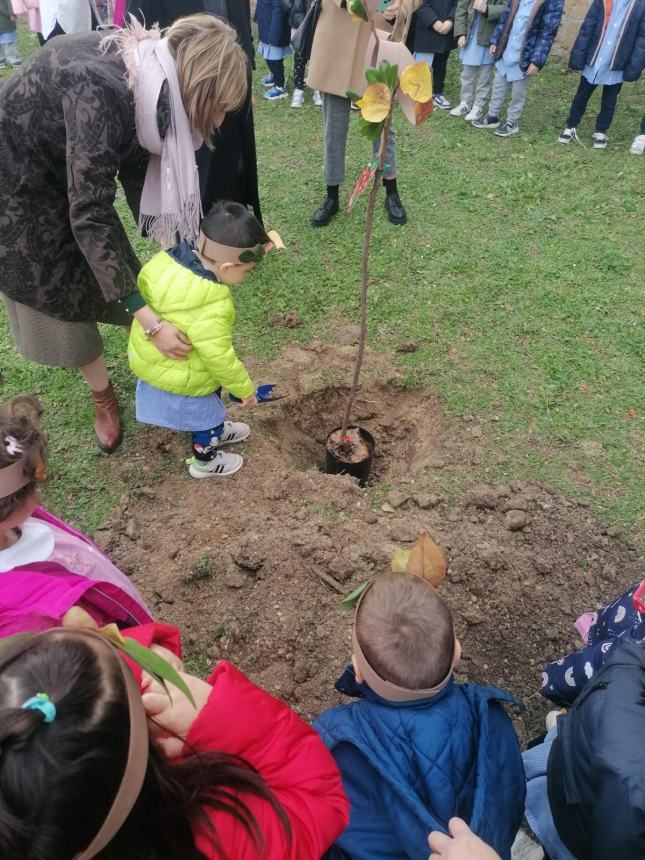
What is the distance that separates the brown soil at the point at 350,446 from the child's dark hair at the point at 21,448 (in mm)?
1789

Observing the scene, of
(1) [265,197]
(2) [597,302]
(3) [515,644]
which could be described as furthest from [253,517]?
(1) [265,197]

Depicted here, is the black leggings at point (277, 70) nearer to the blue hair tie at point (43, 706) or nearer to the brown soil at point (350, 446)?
the brown soil at point (350, 446)

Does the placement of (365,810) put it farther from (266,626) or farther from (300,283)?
(300,283)

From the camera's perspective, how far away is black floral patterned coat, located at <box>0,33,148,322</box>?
201cm

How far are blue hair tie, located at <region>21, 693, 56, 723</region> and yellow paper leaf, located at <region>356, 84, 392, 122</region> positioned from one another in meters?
1.94

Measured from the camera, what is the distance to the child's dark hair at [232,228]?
2.29m

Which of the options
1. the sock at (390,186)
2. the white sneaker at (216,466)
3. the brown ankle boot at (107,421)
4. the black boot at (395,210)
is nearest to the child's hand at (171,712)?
the white sneaker at (216,466)

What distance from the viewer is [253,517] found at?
2809 millimetres

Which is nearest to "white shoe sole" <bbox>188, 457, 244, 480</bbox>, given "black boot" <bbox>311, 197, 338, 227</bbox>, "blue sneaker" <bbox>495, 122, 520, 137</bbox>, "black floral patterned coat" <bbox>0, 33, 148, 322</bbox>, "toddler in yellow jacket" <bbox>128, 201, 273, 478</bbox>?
"toddler in yellow jacket" <bbox>128, 201, 273, 478</bbox>

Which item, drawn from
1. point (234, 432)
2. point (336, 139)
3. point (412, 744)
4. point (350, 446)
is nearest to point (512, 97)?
point (336, 139)

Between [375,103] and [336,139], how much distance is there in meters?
2.54

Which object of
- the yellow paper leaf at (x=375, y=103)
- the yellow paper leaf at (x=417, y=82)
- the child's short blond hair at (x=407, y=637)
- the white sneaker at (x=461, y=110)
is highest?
the yellow paper leaf at (x=417, y=82)

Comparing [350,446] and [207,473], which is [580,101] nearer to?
[350,446]

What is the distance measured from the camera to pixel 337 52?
3869 mm
